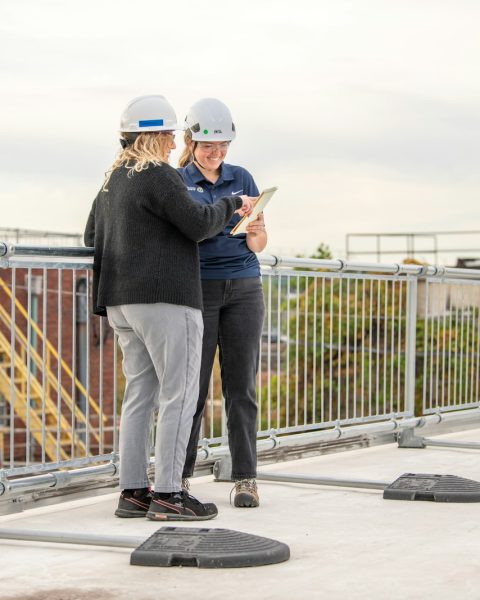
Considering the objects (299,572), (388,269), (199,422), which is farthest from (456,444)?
(299,572)

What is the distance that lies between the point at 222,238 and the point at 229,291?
0.27 meters

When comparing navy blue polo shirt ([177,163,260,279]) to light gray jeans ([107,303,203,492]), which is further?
navy blue polo shirt ([177,163,260,279])

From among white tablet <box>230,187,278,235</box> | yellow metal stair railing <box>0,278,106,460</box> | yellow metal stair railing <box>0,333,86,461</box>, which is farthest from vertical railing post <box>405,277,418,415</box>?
white tablet <box>230,187,278,235</box>

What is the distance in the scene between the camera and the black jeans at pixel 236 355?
620 cm

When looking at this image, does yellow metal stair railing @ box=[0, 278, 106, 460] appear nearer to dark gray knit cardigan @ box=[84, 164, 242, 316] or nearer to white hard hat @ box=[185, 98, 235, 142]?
dark gray knit cardigan @ box=[84, 164, 242, 316]

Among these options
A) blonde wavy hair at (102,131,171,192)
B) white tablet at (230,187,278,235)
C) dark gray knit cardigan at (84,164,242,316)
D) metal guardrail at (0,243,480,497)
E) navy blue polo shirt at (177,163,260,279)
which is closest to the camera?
dark gray knit cardigan at (84,164,242,316)

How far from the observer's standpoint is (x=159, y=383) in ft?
19.4

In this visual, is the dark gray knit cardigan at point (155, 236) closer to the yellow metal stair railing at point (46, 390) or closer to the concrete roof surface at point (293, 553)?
the yellow metal stair railing at point (46, 390)

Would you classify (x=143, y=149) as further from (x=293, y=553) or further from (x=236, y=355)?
(x=293, y=553)

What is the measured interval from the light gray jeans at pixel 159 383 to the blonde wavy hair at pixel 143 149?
2.18 ft

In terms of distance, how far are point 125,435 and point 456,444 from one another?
12.3 ft

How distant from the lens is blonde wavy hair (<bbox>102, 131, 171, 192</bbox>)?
5.62 m

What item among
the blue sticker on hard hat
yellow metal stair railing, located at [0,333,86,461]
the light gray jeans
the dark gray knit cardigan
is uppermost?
the blue sticker on hard hat

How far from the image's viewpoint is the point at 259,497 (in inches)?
259
